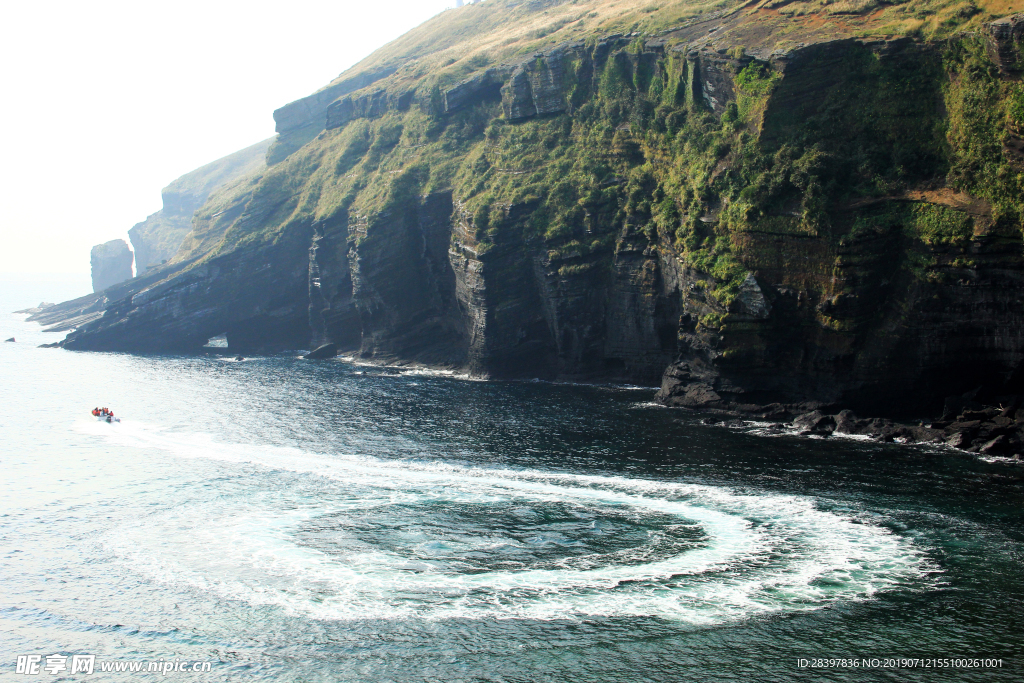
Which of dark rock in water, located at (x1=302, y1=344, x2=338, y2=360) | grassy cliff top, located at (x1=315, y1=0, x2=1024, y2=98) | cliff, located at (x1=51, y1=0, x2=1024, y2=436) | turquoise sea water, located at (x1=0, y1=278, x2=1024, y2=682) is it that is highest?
grassy cliff top, located at (x1=315, y1=0, x2=1024, y2=98)

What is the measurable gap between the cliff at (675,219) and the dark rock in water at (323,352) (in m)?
3.34

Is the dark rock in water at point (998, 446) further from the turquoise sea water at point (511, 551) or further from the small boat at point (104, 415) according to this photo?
the small boat at point (104, 415)

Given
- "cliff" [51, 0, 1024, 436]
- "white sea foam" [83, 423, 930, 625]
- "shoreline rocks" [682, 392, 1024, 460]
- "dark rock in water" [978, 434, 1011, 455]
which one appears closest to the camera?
"white sea foam" [83, 423, 930, 625]

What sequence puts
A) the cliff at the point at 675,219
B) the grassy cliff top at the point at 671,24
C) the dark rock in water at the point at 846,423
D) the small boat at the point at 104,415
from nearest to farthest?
the dark rock in water at the point at 846,423, the cliff at the point at 675,219, the grassy cliff top at the point at 671,24, the small boat at the point at 104,415

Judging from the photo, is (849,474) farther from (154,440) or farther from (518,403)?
(154,440)

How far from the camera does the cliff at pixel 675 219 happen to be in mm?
67750

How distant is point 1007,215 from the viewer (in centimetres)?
6406

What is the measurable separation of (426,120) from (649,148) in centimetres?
4909

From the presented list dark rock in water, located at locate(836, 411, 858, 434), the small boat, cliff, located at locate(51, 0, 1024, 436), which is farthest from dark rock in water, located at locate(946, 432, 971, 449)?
the small boat

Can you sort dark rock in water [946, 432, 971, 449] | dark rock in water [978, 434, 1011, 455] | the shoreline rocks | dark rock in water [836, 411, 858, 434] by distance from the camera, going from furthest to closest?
dark rock in water [836, 411, 858, 434] → dark rock in water [946, 432, 971, 449] → the shoreline rocks → dark rock in water [978, 434, 1011, 455]

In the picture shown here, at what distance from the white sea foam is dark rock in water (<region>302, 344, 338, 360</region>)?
65.2 meters

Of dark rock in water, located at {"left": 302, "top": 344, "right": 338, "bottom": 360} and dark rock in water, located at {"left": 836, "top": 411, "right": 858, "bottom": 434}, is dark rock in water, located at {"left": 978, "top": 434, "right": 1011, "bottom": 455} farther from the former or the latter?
dark rock in water, located at {"left": 302, "top": 344, "right": 338, "bottom": 360}

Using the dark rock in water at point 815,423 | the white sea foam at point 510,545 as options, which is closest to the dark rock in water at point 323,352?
the white sea foam at point 510,545

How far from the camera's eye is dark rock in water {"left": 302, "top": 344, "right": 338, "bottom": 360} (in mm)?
125438
